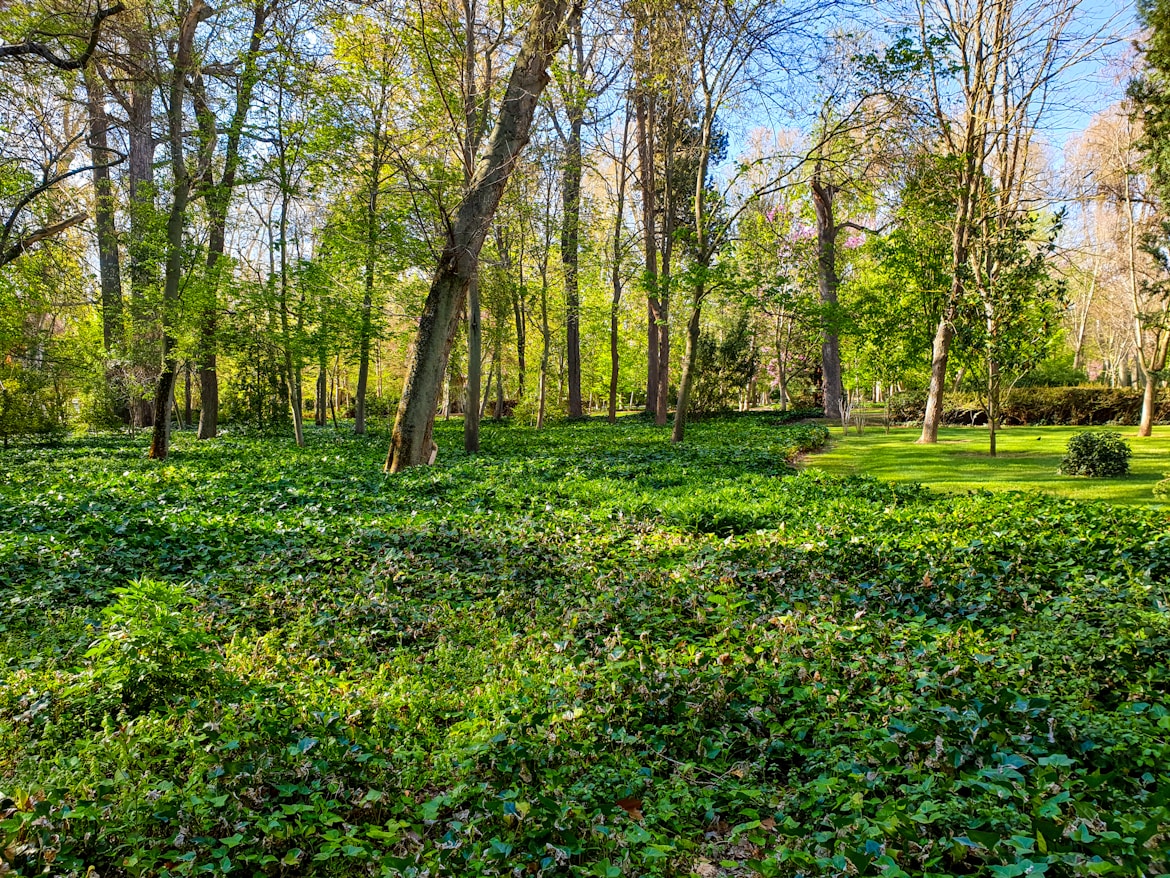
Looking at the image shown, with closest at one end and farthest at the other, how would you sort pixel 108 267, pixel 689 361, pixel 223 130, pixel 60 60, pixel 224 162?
pixel 60 60 < pixel 223 130 < pixel 689 361 < pixel 224 162 < pixel 108 267

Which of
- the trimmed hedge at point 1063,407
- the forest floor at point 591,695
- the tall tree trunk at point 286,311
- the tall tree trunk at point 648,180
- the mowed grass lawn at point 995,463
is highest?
the tall tree trunk at point 648,180

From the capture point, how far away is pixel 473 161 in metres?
11.2

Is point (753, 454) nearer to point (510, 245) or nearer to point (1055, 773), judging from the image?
point (1055, 773)

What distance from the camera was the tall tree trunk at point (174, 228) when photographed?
41.6 ft

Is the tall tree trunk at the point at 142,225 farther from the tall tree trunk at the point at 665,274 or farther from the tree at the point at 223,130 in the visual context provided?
the tall tree trunk at the point at 665,274

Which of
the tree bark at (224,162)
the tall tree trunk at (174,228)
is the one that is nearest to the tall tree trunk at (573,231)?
the tree bark at (224,162)

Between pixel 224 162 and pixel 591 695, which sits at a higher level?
pixel 224 162

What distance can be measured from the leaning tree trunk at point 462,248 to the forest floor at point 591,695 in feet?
14.2

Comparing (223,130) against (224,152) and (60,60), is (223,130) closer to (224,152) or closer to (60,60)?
(224,152)

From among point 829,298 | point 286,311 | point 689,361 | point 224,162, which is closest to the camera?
point 689,361

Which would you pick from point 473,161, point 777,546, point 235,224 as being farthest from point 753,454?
point 235,224

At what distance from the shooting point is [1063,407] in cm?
2277

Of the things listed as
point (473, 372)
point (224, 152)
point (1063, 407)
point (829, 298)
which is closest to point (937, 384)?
point (829, 298)

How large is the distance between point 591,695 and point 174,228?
14140mm
